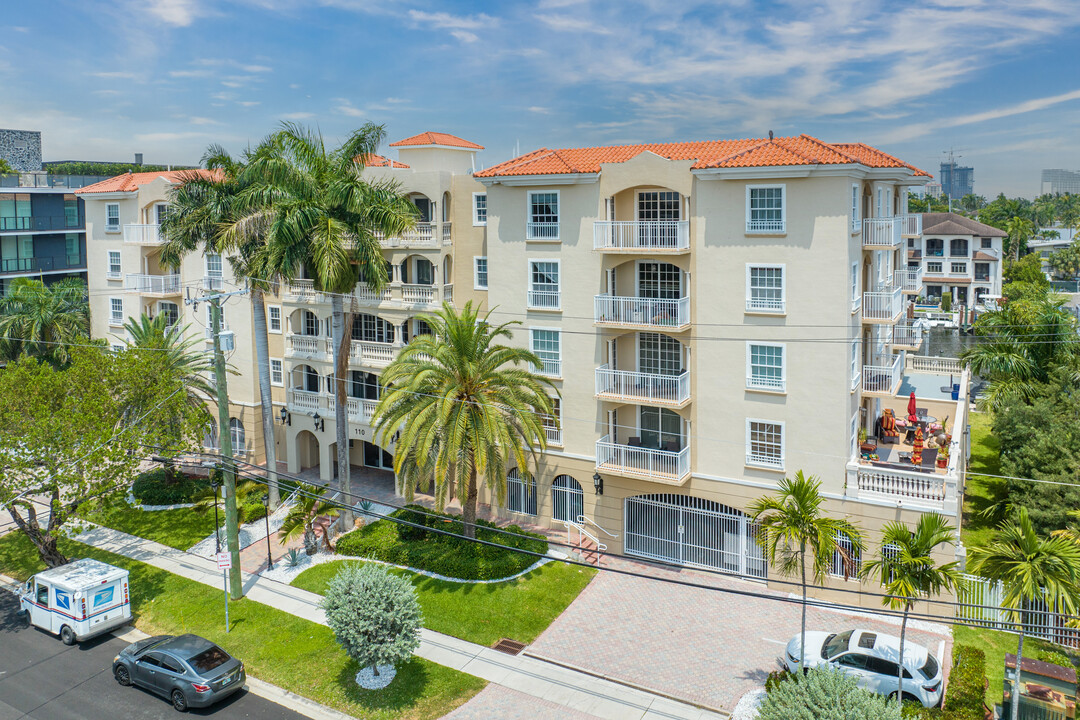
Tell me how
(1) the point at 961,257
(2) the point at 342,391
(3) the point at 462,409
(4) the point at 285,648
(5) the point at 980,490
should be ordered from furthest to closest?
(1) the point at 961,257 → (5) the point at 980,490 → (2) the point at 342,391 → (3) the point at 462,409 → (4) the point at 285,648

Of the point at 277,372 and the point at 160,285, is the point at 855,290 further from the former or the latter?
the point at 160,285

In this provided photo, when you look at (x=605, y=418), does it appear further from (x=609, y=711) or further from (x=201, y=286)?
(x=201, y=286)

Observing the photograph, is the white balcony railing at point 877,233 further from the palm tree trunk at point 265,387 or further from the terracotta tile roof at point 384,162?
the palm tree trunk at point 265,387

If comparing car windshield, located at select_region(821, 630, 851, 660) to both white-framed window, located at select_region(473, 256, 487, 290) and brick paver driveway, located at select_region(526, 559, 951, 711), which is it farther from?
white-framed window, located at select_region(473, 256, 487, 290)

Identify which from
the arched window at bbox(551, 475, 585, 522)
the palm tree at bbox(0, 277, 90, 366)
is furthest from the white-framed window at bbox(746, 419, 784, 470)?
the palm tree at bbox(0, 277, 90, 366)

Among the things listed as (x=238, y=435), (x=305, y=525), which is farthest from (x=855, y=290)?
(x=238, y=435)

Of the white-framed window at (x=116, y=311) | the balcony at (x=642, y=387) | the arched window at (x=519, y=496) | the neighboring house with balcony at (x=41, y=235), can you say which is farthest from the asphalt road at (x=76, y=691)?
the neighboring house with balcony at (x=41, y=235)

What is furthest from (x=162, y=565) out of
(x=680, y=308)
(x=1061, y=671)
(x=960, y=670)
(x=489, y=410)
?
(x=1061, y=671)
